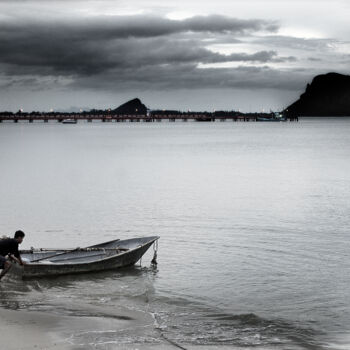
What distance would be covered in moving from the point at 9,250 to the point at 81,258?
140 inches

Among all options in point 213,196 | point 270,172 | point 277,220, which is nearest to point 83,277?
point 277,220

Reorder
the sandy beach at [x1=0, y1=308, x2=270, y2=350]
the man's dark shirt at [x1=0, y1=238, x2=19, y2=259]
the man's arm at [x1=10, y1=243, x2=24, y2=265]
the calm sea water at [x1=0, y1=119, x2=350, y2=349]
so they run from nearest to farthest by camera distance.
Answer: the sandy beach at [x1=0, y1=308, x2=270, y2=350], the calm sea water at [x1=0, y1=119, x2=350, y2=349], the man's dark shirt at [x1=0, y1=238, x2=19, y2=259], the man's arm at [x1=10, y1=243, x2=24, y2=265]

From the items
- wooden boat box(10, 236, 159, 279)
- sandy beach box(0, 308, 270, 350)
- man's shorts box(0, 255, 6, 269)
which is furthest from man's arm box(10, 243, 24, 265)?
sandy beach box(0, 308, 270, 350)

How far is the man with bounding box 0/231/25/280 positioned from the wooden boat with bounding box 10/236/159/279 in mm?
565

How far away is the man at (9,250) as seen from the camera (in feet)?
57.8

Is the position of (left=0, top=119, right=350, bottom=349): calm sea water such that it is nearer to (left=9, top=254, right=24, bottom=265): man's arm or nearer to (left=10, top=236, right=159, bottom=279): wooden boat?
(left=10, top=236, right=159, bottom=279): wooden boat

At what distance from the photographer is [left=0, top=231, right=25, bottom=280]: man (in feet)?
57.8

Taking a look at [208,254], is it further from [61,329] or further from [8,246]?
[61,329]

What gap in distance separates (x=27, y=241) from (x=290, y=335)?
50.6 ft

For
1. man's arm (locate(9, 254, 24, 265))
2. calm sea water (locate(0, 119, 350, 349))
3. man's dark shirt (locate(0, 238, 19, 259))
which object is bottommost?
calm sea water (locate(0, 119, 350, 349))

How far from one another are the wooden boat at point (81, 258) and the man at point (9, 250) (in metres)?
0.57

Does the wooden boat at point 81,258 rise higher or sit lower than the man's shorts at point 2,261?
Result: lower

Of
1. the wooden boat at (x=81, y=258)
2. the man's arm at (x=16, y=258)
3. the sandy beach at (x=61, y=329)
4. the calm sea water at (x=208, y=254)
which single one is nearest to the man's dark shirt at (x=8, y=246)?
the man's arm at (x=16, y=258)

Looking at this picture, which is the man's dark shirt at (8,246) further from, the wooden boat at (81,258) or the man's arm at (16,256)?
the wooden boat at (81,258)
